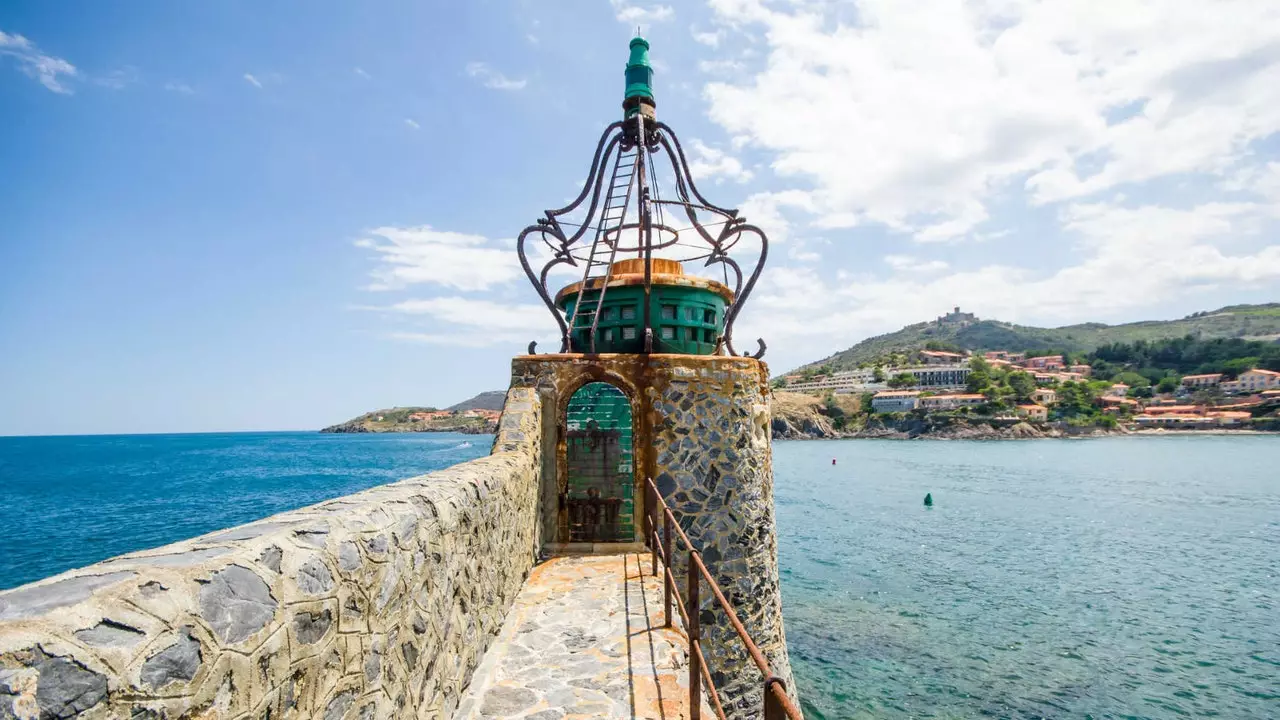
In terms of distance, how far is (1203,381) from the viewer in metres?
119

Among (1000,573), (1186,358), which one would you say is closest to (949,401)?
(1186,358)

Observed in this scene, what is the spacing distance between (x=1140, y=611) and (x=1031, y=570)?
481 cm

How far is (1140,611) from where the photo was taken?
2038 cm

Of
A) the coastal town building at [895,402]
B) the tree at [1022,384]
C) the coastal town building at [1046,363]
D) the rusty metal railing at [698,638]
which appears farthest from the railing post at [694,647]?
the coastal town building at [1046,363]

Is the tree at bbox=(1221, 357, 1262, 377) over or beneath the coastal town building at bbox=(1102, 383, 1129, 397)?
over

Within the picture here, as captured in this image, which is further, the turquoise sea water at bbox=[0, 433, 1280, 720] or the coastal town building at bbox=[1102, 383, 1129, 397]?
the coastal town building at bbox=[1102, 383, 1129, 397]

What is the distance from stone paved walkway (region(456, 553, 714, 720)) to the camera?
4805 millimetres

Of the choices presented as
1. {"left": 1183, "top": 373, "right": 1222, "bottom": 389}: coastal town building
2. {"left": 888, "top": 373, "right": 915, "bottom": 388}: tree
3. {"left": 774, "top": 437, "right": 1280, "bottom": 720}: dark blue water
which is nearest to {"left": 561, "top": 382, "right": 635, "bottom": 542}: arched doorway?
{"left": 774, "top": 437, "right": 1280, "bottom": 720}: dark blue water

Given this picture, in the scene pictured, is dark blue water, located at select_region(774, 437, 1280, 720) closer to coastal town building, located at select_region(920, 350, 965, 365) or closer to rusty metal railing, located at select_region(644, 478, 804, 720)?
rusty metal railing, located at select_region(644, 478, 804, 720)

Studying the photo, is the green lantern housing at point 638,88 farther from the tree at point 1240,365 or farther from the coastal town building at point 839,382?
the tree at point 1240,365

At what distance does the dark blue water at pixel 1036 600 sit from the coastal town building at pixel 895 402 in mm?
70004

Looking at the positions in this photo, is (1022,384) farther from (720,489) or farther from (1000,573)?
(720,489)

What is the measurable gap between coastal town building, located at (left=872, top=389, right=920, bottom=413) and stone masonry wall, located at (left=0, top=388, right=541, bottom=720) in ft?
398

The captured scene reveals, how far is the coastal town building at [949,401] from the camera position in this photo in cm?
11144
